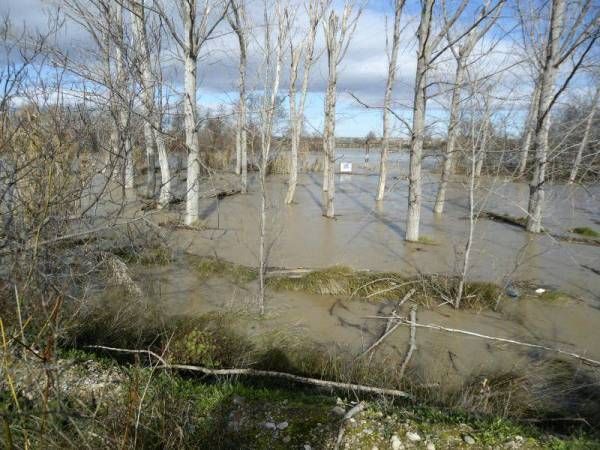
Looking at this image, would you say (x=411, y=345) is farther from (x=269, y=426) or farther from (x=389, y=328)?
(x=269, y=426)

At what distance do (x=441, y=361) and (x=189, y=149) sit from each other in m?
7.46

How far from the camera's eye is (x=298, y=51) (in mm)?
15430

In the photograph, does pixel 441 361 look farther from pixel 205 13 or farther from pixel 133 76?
pixel 205 13

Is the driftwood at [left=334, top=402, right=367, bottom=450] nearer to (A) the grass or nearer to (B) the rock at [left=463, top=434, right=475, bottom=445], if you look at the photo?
(B) the rock at [left=463, top=434, right=475, bottom=445]

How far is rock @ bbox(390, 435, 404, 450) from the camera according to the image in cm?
260

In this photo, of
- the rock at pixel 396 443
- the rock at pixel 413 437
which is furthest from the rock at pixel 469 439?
the rock at pixel 396 443

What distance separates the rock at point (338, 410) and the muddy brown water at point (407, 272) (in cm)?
167

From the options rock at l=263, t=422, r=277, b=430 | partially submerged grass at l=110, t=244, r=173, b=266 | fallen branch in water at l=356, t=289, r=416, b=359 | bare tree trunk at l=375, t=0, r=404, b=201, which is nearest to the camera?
rock at l=263, t=422, r=277, b=430

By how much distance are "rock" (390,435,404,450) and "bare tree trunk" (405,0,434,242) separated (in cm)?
725

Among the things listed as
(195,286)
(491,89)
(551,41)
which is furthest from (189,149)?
(551,41)

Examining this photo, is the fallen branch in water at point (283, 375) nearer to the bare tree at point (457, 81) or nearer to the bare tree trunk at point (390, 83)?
the bare tree at point (457, 81)

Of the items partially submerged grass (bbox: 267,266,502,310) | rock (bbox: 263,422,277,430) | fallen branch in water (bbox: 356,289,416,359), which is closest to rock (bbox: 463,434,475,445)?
rock (bbox: 263,422,277,430)

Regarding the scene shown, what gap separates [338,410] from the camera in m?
3.01

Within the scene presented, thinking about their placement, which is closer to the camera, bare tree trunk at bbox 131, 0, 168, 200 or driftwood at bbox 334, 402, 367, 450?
driftwood at bbox 334, 402, 367, 450
